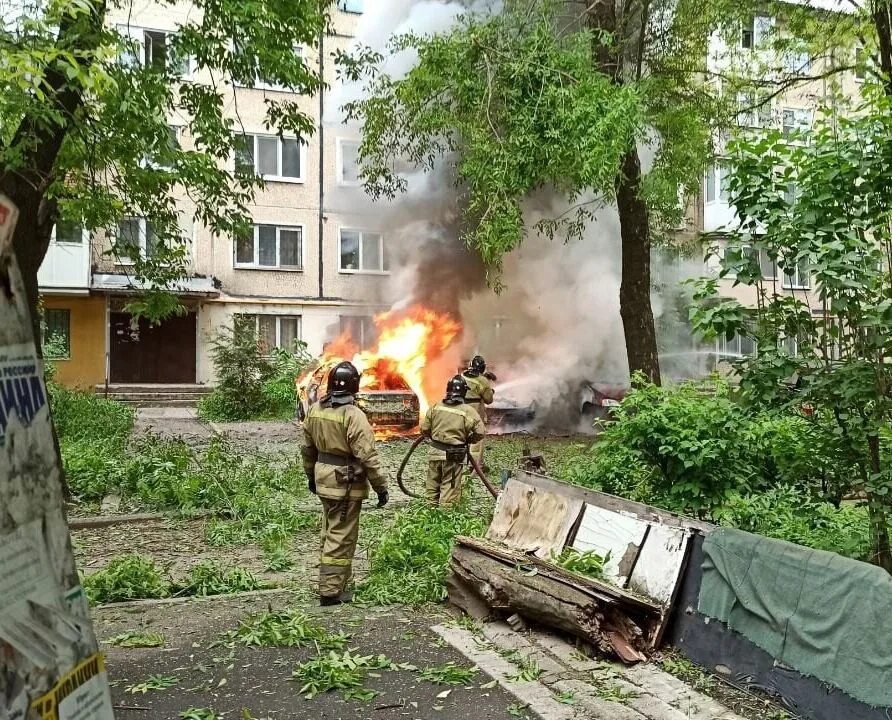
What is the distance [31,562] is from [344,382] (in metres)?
4.41

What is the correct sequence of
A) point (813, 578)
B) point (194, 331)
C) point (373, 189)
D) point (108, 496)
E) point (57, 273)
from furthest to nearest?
point (194, 331), point (57, 273), point (373, 189), point (108, 496), point (813, 578)

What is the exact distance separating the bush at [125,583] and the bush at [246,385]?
1237 cm

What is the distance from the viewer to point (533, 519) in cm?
627

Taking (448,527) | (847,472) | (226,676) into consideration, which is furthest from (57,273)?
(847,472)

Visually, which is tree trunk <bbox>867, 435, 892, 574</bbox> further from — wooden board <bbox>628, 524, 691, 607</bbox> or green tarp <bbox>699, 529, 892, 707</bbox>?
wooden board <bbox>628, 524, 691, 607</bbox>

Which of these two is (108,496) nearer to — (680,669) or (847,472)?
(680,669)

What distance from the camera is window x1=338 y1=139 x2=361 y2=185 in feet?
79.5

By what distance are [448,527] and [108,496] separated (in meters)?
4.45

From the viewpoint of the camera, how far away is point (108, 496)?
9320 mm

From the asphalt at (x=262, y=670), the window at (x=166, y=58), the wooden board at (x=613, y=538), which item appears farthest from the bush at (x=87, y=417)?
the wooden board at (x=613, y=538)

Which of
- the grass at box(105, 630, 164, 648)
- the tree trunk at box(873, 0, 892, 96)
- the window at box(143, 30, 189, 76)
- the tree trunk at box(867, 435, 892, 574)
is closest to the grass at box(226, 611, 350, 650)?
the grass at box(105, 630, 164, 648)

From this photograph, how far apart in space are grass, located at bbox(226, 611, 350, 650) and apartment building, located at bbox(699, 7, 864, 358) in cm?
319

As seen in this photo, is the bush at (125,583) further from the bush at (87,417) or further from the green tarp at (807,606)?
the bush at (87,417)

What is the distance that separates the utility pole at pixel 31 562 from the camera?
1.69 m
